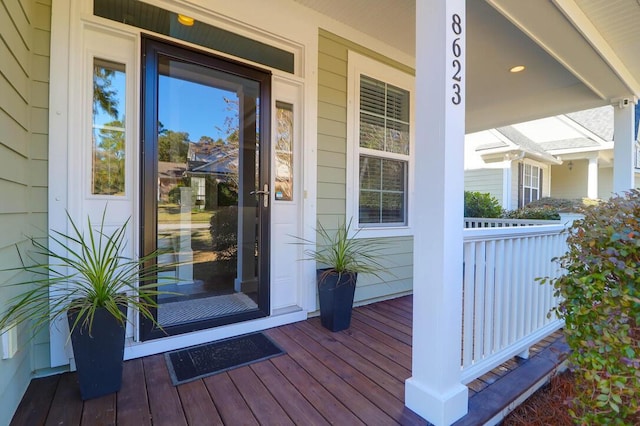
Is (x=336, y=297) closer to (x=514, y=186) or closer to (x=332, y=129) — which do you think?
(x=332, y=129)

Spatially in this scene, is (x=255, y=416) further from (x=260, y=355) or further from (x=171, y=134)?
(x=171, y=134)

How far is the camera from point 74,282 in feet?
5.47

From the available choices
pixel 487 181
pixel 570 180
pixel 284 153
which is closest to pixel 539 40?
pixel 284 153

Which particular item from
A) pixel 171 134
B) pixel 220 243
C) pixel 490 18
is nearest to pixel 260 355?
pixel 220 243

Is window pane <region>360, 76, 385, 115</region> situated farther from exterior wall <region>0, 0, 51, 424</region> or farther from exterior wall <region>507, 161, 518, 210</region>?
exterior wall <region>507, 161, 518, 210</region>

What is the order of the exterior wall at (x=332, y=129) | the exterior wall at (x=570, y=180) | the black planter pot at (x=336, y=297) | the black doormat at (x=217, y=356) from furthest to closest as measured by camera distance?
the exterior wall at (x=570, y=180), the exterior wall at (x=332, y=129), the black planter pot at (x=336, y=297), the black doormat at (x=217, y=356)

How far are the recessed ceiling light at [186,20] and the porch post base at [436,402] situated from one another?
2.75 metres

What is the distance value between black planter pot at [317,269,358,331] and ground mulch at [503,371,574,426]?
1231 millimetres

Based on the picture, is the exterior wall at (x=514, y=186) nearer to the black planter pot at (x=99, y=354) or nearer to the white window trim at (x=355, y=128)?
the white window trim at (x=355, y=128)

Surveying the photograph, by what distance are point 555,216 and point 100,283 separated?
7.50m

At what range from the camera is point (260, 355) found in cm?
208

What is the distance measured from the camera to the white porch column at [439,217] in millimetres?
1446

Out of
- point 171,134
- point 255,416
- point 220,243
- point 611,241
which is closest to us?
point 611,241

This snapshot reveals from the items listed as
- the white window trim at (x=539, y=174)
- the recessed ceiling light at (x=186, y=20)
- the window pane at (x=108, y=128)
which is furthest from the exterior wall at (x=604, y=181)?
the window pane at (x=108, y=128)
